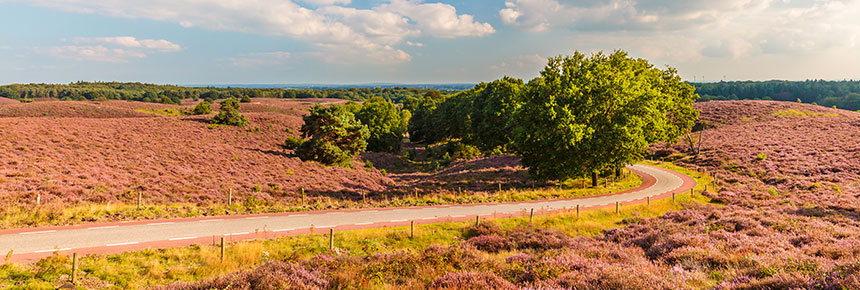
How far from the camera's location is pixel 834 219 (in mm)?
18297

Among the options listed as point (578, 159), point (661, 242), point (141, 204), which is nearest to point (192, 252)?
point (141, 204)

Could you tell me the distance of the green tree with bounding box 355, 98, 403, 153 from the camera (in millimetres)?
73463

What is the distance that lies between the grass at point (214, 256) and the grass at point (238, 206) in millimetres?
6629

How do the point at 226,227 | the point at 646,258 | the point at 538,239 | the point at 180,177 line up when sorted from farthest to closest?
the point at 180,177, the point at 226,227, the point at 538,239, the point at 646,258

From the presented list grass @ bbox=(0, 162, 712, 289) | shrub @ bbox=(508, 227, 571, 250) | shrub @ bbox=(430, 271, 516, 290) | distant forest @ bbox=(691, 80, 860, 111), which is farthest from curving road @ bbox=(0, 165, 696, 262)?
distant forest @ bbox=(691, 80, 860, 111)

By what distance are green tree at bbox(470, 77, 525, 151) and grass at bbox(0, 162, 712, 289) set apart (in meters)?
34.1

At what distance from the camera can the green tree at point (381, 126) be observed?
73.5 meters

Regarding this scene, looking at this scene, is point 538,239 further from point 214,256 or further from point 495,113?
point 495,113

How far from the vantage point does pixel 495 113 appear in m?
56.8

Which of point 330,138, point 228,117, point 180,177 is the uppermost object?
point 228,117

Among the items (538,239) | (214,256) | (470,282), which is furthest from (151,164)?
(470,282)

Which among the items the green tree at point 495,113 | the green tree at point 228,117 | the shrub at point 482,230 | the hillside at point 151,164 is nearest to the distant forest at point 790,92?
the green tree at point 495,113

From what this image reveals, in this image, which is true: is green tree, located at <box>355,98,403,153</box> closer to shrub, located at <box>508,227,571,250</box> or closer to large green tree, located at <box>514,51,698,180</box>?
large green tree, located at <box>514,51,698,180</box>

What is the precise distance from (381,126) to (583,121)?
156 ft
